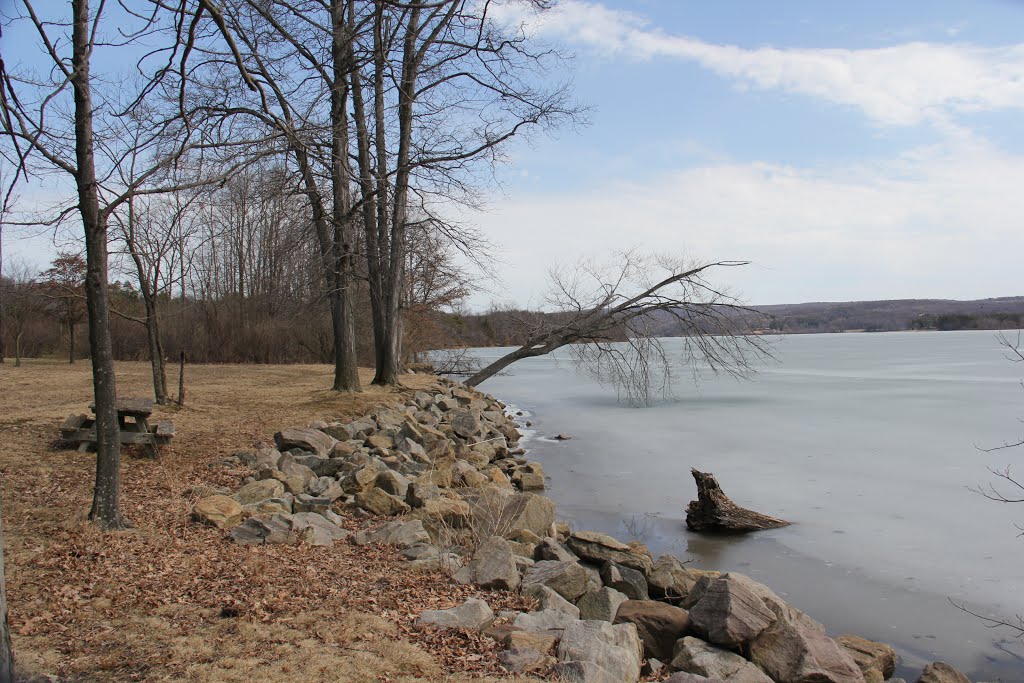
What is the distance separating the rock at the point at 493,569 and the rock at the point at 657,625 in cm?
86

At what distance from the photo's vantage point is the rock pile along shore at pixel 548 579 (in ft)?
15.6

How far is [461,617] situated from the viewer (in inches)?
188

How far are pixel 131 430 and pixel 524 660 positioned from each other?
6.80 m

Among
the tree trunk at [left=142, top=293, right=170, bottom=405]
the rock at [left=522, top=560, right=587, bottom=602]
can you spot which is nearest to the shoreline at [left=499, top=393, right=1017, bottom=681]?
the rock at [left=522, top=560, right=587, bottom=602]

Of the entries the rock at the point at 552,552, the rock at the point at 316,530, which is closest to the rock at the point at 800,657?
the rock at the point at 552,552

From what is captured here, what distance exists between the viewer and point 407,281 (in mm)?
25219

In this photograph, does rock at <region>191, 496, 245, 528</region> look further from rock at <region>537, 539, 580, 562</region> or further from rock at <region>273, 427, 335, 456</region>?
rock at <region>273, 427, 335, 456</region>

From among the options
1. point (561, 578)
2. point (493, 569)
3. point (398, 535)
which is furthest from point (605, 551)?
point (398, 535)

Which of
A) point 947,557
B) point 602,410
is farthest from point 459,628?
point 602,410

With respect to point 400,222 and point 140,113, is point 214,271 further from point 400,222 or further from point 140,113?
point 140,113

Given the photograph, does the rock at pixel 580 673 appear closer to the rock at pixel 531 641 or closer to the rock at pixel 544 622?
the rock at pixel 531 641

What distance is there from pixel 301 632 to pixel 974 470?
12718 millimetres

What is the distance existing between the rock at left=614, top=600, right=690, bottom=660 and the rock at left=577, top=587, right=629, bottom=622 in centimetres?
7

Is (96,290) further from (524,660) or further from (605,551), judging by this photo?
(605,551)
